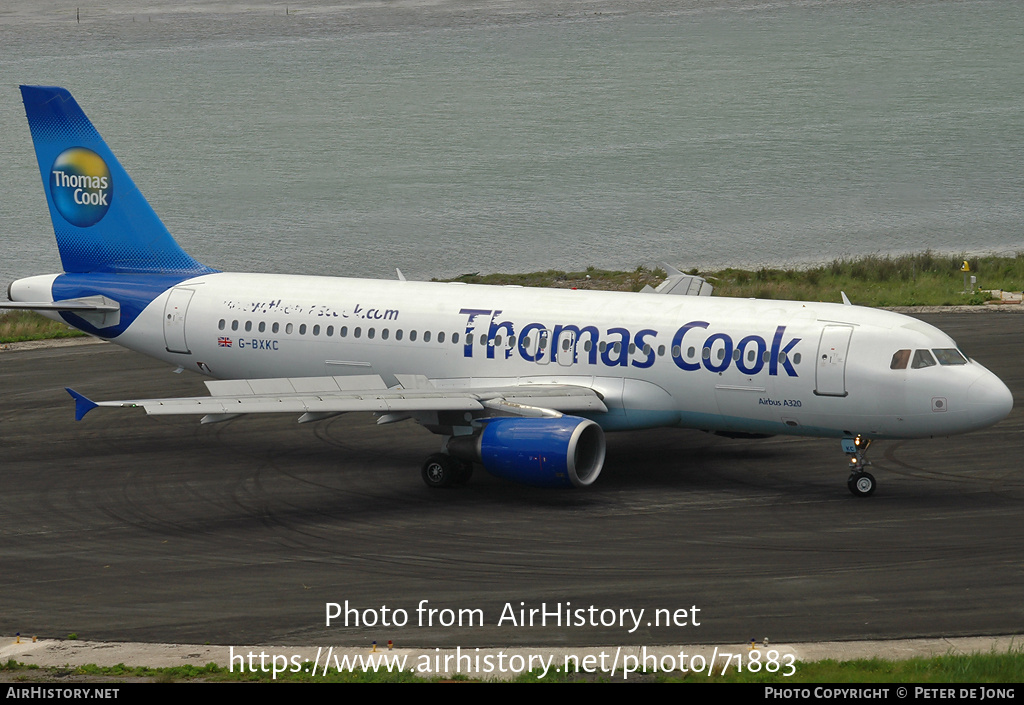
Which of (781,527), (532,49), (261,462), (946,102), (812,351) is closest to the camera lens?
(781,527)

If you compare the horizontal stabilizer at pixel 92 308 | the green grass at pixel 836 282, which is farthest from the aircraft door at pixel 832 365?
the green grass at pixel 836 282

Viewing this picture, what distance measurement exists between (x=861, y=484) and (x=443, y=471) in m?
9.97

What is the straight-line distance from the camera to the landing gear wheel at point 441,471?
32.8 metres

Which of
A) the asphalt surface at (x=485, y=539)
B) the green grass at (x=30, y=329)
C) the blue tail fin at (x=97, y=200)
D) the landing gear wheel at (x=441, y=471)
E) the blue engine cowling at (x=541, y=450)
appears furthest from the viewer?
the green grass at (x=30, y=329)

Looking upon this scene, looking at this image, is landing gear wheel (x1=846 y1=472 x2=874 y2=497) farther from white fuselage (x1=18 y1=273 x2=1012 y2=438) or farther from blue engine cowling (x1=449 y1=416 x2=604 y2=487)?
blue engine cowling (x1=449 y1=416 x2=604 y2=487)

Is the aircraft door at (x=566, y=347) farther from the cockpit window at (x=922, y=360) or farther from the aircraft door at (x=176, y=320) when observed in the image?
the aircraft door at (x=176, y=320)

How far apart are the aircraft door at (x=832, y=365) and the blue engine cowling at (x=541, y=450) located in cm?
525

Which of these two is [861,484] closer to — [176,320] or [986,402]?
[986,402]

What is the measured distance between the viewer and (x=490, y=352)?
35188 mm

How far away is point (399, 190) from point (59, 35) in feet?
265

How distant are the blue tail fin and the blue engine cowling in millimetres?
13809
